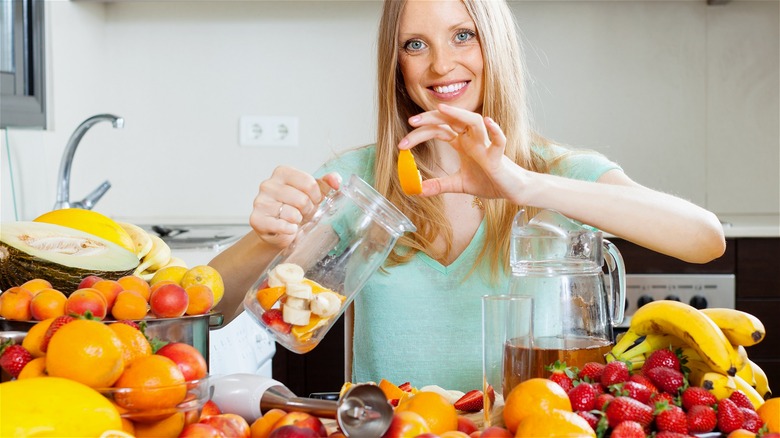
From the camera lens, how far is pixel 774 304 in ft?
7.98

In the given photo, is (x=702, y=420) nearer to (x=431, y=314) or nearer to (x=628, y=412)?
(x=628, y=412)

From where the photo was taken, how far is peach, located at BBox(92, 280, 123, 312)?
80 centimetres

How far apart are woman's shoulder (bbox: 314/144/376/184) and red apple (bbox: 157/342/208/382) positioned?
2.91 feet

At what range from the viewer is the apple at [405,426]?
67cm

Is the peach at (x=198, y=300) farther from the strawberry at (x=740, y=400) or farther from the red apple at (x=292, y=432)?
the strawberry at (x=740, y=400)

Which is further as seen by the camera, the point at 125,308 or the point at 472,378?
the point at 472,378

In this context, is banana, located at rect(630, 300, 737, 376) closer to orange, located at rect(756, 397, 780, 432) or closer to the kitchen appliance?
orange, located at rect(756, 397, 780, 432)

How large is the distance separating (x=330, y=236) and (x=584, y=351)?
30 cm

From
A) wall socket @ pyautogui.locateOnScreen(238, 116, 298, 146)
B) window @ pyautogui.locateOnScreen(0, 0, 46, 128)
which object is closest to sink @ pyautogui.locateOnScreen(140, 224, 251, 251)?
wall socket @ pyautogui.locateOnScreen(238, 116, 298, 146)

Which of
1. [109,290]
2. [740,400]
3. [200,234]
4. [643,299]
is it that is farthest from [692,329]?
[200,234]

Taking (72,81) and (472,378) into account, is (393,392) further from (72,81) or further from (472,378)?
(72,81)

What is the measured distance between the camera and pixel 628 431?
67 cm

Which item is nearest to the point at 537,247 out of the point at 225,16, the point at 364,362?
the point at 364,362

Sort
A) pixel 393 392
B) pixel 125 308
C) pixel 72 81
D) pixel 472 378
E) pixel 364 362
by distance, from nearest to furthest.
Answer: pixel 125 308 → pixel 393 392 → pixel 472 378 → pixel 364 362 → pixel 72 81
